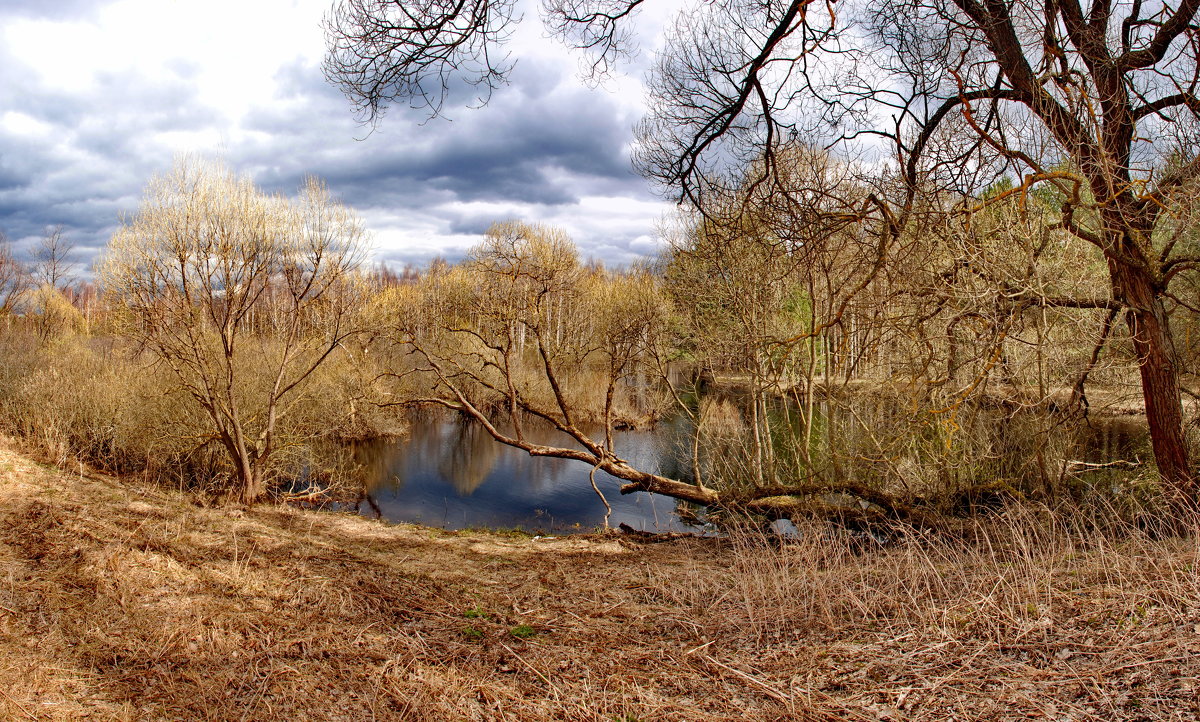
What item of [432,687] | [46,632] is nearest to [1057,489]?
[432,687]

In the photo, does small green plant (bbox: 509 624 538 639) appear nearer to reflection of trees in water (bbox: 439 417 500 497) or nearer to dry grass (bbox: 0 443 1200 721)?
dry grass (bbox: 0 443 1200 721)

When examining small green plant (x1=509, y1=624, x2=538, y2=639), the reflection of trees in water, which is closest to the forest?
small green plant (x1=509, y1=624, x2=538, y2=639)

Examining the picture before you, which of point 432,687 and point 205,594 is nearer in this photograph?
point 432,687

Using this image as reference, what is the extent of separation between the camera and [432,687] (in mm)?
3549

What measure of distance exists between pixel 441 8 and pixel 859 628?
19.4ft

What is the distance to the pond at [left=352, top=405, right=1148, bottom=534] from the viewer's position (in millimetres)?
13586

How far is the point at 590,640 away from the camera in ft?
14.3

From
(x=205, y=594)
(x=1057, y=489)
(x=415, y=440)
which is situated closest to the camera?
(x=205, y=594)

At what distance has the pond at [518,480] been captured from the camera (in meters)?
13.6

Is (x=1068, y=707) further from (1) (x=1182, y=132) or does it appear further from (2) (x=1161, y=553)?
(1) (x=1182, y=132)

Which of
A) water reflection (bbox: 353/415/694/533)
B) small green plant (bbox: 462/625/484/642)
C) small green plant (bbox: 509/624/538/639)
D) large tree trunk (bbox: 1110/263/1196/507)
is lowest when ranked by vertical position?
water reflection (bbox: 353/415/694/533)

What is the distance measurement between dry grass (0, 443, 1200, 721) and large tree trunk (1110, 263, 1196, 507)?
6.88 feet

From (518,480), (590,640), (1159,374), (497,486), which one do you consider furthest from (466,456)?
(1159,374)

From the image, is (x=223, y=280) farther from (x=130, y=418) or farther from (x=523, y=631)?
(x=523, y=631)
